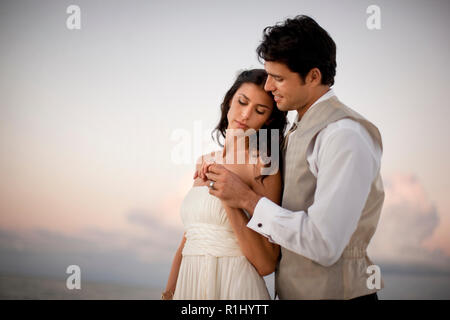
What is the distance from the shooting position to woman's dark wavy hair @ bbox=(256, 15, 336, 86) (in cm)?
173

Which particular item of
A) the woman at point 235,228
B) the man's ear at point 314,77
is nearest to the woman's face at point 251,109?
the woman at point 235,228

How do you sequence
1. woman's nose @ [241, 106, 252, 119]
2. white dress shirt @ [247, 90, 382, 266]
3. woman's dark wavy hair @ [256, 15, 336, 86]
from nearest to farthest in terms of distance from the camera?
white dress shirt @ [247, 90, 382, 266]
woman's dark wavy hair @ [256, 15, 336, 86]
woman's nose @ [241, 106, 252, 119]

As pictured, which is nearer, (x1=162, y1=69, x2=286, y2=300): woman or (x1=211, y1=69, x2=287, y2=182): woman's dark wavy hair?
(x1=162, y1=69, x2=286, y2=300): woman

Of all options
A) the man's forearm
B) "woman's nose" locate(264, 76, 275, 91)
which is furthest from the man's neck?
the man's forearm

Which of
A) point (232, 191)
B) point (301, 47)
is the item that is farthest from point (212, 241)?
point (301, 47)

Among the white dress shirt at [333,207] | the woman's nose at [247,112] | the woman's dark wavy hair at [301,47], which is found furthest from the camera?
the woman's nose at [247,112]

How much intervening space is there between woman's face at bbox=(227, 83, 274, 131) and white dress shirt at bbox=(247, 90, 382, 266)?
0.57 m

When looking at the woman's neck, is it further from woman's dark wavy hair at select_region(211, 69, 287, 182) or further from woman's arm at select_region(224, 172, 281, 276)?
woman's arm at select_region(224, 172, 281, 276)

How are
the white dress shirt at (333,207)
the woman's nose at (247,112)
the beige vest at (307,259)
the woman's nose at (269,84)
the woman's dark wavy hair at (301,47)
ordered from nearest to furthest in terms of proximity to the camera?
the white dress shirt at (333,207) → the beige vest at (307,259) → the woman's dark wavy hair at (301,47) → the woman's nose at (269,84) → the woman's nose at (247,112)

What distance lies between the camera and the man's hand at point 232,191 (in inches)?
63.2

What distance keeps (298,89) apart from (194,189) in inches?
28.9

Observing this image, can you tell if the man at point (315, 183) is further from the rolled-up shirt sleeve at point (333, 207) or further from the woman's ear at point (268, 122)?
the woman's ear at point (268, 122)

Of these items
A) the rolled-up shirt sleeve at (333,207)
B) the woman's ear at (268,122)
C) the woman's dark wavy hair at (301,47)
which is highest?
the woman's dark wavy hair at (301,47)
